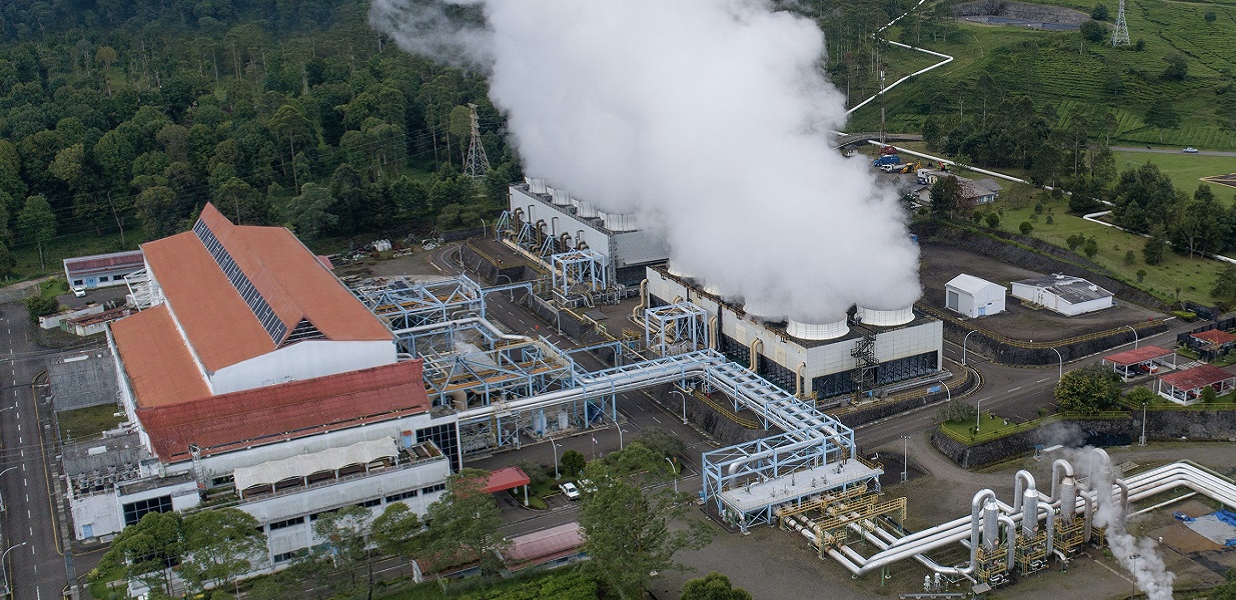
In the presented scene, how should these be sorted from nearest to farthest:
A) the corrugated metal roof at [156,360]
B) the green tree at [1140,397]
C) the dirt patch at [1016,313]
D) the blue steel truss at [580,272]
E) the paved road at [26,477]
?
the paved road at [26,477], the corrugated metal roof at [156,360], the green tree at [1140,397], the dirt patch at [1016,313], the blue steel truss at [580,272]

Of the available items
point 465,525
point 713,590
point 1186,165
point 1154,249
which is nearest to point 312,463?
point 465,525

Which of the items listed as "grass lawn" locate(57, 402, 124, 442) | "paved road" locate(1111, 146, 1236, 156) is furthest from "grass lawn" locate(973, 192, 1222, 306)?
"grass lawn" locate(57, 402, 124, 442)

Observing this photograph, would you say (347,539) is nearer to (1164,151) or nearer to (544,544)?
(544,544)

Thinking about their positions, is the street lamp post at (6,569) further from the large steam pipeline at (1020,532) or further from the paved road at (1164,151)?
the paved road at (1164,151)

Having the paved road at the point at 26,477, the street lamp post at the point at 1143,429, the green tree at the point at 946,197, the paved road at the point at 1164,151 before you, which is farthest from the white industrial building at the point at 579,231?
the paved road at the point at 1164,151

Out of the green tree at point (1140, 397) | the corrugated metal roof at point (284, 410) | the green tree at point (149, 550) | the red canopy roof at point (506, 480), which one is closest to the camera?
the green tree at point (149, 550)

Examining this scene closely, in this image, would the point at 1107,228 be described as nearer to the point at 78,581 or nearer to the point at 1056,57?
the point at 1056,57

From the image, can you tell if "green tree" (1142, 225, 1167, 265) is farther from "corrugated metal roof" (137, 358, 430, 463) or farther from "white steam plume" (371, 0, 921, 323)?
"corrugated metal roof" (137, 358, 430, 463)
